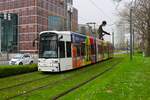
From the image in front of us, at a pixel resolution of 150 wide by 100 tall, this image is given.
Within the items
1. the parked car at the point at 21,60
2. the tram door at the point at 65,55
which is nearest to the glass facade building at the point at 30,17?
the parked car at the point at 21,60

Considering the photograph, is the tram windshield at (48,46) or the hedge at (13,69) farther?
the tram windshield at (48,46)

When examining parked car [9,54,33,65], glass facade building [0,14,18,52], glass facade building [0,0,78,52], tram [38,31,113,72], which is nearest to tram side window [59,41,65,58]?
tram [38,31,113,72]

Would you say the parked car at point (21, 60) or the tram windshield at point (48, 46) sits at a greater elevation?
the tram windshield at point (48, 46)

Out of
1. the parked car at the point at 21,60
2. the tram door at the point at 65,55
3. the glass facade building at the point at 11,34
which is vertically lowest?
the parked car at the point at 21,60

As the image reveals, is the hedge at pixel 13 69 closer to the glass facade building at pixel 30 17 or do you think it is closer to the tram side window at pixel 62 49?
the tram side window at pixel 62 49

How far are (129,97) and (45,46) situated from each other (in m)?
13.7

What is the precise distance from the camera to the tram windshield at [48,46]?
2312cm

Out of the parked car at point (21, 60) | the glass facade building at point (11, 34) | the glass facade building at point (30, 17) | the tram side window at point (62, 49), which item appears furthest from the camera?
the glass facade building at point (11, 34)

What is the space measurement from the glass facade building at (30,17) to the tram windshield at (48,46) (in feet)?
230

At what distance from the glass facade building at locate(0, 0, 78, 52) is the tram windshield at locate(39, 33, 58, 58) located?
70172 mm

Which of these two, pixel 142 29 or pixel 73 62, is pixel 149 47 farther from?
pixel 73 62

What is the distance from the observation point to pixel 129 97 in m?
10.5

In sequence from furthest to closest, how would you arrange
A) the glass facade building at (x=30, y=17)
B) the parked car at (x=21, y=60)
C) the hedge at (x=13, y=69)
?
1. the glass facade building at (x=30, y=17)
2. the parked car at (x=21, y=60)
3. the hedge at (x=13, y=69)

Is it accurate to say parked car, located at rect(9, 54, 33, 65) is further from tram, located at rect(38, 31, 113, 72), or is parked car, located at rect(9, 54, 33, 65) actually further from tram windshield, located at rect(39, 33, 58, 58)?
tram windshield, located at rect(39, 33, 58, 58)
